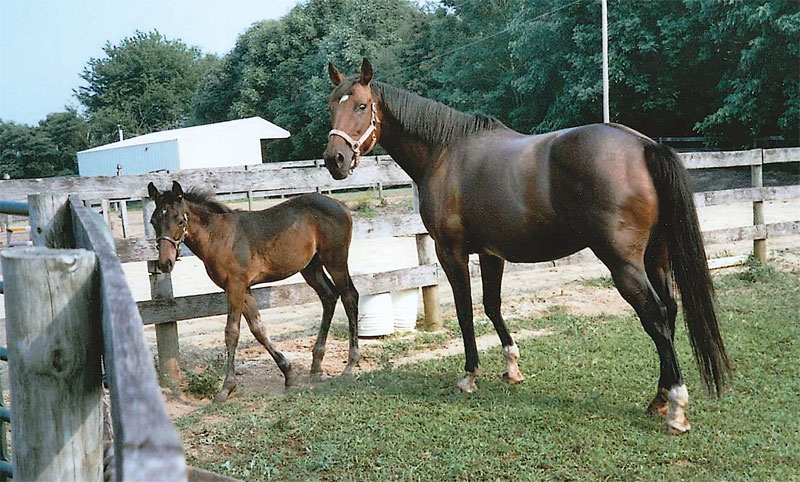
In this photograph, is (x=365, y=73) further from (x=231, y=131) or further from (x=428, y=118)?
(x=231, y=131)

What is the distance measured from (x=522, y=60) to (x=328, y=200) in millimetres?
28691

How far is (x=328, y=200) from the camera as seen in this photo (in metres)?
5.54

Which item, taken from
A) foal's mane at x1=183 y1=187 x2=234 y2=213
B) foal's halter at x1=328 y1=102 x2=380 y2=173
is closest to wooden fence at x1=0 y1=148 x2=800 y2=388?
foal's mane at x1=183 y1=187 x2=234 y2=213

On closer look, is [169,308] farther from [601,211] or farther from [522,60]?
[522,60]

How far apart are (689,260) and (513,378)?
1.57 metres

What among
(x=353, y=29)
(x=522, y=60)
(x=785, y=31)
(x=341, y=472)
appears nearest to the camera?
(x=341, y=472)

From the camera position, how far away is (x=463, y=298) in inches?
191

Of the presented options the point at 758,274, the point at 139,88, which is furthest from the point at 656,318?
the point at 139,88

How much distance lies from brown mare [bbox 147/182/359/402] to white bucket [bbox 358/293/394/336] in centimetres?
85

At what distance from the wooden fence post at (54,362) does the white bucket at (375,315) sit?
5.03 meters

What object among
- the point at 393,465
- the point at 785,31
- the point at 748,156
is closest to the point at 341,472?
the point at 393,465

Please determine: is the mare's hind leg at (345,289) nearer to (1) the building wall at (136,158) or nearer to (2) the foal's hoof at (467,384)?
(2) the foal's hoof at (467,384)

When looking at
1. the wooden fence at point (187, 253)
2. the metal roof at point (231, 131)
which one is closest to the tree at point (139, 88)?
the metal roof at point (231, 131)

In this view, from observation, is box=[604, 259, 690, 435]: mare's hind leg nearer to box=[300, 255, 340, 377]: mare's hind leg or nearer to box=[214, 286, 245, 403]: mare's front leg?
box=[300, 255, 340, 377]: mare's hind leg
